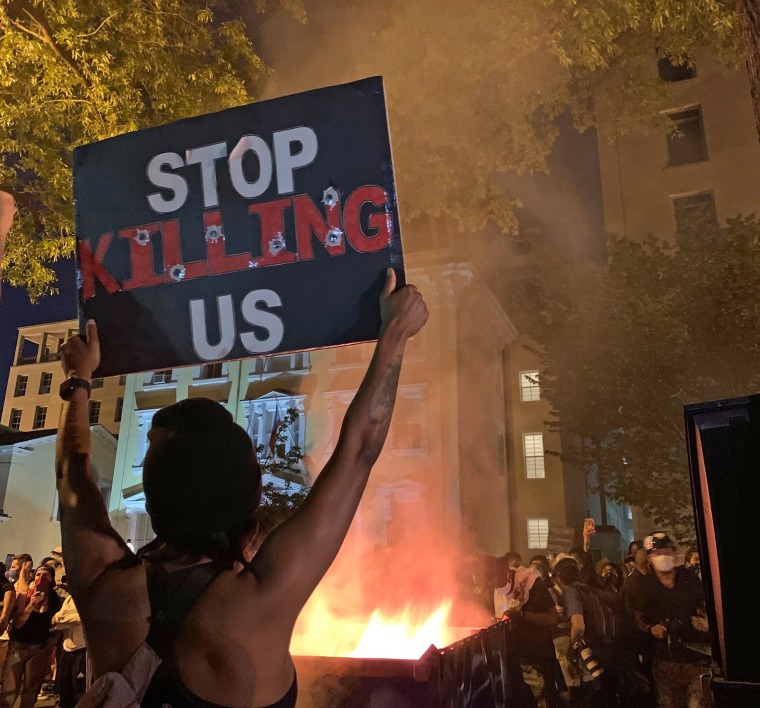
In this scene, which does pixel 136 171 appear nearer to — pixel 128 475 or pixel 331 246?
pixel 331 246

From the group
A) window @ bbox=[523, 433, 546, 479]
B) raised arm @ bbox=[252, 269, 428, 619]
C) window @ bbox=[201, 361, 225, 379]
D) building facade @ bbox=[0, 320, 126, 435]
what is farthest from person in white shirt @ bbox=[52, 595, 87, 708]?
building facade @ bbox=[0, 320, 126, 435]

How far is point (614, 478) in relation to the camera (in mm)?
17812

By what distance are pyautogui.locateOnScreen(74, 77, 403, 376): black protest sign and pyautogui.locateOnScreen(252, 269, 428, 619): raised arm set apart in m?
0.48

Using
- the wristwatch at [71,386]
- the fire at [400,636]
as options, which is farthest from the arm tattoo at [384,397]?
the fire at [400,636]

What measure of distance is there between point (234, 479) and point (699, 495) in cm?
231

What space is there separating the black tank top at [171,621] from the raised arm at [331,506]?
138mm

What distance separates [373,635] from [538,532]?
2151cm

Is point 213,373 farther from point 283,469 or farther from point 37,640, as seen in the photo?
point 37,640

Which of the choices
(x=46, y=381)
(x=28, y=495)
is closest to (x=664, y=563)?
(x=28, y=495)

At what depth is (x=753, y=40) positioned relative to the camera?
3865mm

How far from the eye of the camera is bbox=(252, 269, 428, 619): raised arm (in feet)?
4.39

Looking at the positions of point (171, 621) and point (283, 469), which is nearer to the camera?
point (171, 621)

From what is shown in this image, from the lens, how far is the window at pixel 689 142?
24.3 meters

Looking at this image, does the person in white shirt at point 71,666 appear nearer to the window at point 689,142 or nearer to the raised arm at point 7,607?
the raised arm at point 7,607
